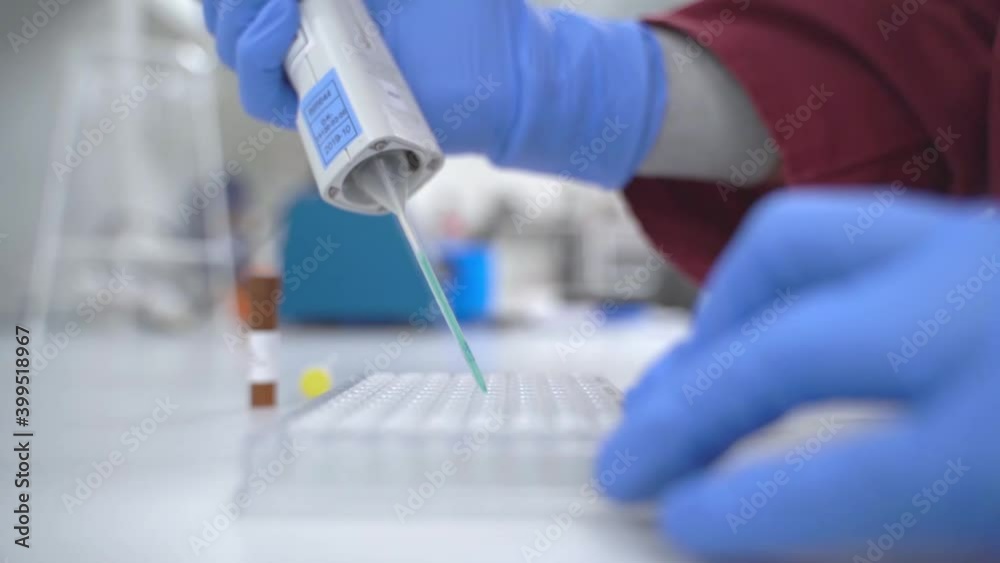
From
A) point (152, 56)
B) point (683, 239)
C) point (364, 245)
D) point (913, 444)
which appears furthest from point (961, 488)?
point (152, 56)

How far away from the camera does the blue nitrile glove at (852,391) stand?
24cm

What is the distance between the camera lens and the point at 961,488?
245 millimetres

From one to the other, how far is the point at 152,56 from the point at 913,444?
2312mm

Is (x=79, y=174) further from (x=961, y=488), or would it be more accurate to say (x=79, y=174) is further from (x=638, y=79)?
(x=961, y=488)
